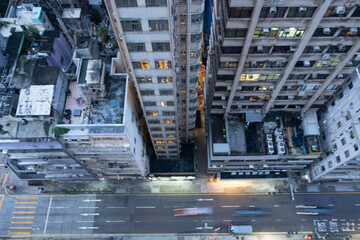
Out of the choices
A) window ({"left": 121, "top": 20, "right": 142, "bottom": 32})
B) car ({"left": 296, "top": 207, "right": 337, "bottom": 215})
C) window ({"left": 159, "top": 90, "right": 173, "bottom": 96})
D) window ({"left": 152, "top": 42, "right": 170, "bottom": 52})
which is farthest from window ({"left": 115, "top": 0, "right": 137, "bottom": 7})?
car ({"left": 296, "top": 207, "right": 337, "bottom": 215})

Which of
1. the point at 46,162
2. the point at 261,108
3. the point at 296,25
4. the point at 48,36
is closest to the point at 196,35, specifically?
the point at 296,25

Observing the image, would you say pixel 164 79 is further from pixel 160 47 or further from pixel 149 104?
pixel 149 104

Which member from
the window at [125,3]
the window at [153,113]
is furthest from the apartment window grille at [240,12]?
the window at [153,113]

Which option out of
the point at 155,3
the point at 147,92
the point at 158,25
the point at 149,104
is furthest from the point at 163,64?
the point at 149,104

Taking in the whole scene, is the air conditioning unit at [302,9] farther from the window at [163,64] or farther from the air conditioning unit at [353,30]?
the window at [163,64]

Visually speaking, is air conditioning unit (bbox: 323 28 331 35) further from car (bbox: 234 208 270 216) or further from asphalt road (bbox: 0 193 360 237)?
car (bbox: 234 208 270 216)
